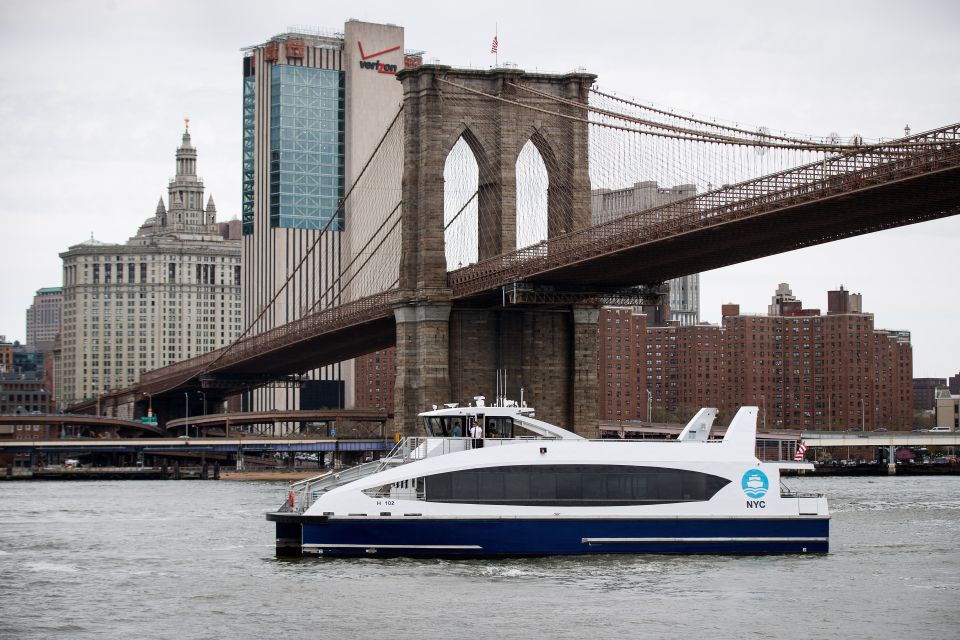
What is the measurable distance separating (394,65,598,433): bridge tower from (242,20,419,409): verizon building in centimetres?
8229

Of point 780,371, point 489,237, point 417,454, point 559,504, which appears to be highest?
point 489,237

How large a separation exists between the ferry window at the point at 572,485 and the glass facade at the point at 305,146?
410ft

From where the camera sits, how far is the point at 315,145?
6280 inches

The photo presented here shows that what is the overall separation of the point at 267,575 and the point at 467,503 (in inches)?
180

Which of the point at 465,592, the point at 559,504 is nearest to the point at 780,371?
the point at 559,504

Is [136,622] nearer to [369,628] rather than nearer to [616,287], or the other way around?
[369,628]

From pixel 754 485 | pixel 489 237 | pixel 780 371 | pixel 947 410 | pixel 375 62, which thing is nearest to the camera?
pixel 754 485

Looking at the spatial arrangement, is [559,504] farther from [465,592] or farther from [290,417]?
[290,417]

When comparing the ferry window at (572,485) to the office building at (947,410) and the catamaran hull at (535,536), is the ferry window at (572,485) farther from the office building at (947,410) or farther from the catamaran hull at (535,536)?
the office building at (947,410)

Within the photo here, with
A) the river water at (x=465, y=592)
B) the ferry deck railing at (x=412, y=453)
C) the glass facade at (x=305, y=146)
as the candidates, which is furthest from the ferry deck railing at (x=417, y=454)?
the glass facade at (x=305, y=146)

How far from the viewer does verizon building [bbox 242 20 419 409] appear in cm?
15725

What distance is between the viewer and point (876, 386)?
158375 mm

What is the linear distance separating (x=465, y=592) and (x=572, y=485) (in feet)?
14.6

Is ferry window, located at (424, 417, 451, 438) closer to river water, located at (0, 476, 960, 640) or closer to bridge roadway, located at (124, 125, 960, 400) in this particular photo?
river water, located at (0, 476, 960, 640)
